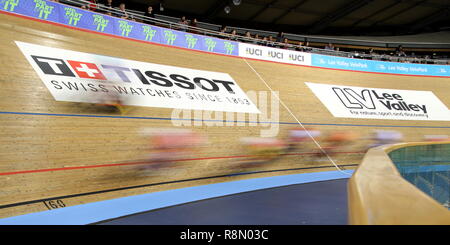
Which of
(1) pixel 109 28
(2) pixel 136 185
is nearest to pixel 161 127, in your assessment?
(2) pixel 136 185

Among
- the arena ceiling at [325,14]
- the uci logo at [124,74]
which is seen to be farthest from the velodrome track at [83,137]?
the arena ceiling at [325,14]

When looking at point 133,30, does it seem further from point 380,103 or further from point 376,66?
point 376,66

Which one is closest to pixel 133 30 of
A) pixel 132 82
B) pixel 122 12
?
pixel 122 12

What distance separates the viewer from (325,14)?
48.4 ft

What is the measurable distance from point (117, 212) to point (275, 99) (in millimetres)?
5323

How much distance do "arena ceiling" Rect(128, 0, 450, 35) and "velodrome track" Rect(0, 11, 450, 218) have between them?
236 inches

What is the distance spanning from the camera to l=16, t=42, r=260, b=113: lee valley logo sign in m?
5.01

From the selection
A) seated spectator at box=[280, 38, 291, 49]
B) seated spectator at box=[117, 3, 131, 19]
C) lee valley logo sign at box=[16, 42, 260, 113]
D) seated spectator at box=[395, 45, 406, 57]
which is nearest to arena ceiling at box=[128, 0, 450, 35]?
seated spectator at box=[395, 45, 406, 57]

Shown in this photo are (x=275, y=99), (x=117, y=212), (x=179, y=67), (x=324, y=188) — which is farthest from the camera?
(x=275, y=99)

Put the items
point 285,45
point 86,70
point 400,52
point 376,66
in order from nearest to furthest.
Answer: point 86,70
point 285,45
point 376,66
point 400,52

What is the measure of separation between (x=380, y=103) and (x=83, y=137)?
9.12 m
